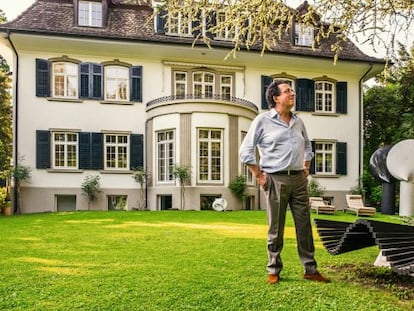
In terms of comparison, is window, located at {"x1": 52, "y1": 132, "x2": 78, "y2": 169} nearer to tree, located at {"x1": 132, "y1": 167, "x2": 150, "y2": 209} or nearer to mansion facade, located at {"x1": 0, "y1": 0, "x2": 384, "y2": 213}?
mansion facade, located at {"x1": 0, "y1": 0, "x2": 384, "y2": 213}

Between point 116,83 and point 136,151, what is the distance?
283 centimetres

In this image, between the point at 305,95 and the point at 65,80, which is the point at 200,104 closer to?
the point at 65,80

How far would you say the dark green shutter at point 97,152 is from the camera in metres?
17.5

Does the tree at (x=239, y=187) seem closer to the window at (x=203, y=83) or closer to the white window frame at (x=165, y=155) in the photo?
the white window frame at (x=165, y=155)

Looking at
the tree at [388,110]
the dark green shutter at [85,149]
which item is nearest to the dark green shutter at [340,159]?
the tree at [388,110]

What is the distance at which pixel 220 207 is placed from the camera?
15992 mm

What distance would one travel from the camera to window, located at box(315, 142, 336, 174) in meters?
20.2

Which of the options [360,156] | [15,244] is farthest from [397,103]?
[15,244]

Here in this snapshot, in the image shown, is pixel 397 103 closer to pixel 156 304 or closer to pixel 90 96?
pixel 90 96

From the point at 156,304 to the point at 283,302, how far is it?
39.6 inches

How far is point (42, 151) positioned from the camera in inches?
669

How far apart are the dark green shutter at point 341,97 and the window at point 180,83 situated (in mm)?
6956

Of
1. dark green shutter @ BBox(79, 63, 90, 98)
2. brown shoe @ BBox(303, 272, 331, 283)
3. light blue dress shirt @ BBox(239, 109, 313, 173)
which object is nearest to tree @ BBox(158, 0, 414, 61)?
light blue dress shirt @ BBox(239, 109, 313, 173)

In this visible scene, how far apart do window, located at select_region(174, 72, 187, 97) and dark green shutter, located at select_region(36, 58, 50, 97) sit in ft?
16.2
